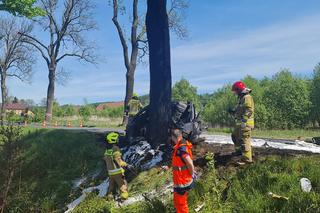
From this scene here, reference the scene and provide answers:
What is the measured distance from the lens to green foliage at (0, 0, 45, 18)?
16.1 meters

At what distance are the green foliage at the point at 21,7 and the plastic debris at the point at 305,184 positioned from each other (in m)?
14.4

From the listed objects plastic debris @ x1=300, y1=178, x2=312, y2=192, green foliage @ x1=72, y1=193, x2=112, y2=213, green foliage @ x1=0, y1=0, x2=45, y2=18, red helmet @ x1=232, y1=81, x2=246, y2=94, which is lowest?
green foliage @ x1=72, y1=193, x2=112, y2=213

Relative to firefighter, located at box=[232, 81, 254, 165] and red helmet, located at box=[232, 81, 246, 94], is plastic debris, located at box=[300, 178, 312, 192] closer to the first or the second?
firefighter, located at box=[232, 81, 254, 165]

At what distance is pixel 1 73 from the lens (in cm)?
4559

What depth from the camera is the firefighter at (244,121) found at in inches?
303

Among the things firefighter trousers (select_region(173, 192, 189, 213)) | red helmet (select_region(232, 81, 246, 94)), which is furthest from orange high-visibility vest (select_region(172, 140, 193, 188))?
red helmet (select_region(232, 81, 246, 94))

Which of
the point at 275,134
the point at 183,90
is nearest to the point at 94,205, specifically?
the point at 275,134

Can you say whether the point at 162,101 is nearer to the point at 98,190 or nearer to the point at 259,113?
the point at 98,190

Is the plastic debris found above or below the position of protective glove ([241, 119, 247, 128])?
below

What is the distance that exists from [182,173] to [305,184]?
2.16m

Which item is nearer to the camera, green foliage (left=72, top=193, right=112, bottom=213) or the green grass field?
the green grass field

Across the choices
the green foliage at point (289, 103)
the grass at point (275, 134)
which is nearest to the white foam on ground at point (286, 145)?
the grass at point (275, 134)

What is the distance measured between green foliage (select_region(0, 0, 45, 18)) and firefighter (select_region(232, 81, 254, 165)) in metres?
12.2

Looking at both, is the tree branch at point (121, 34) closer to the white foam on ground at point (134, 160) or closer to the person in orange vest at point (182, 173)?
the white foam on ground at point (134, 160)
